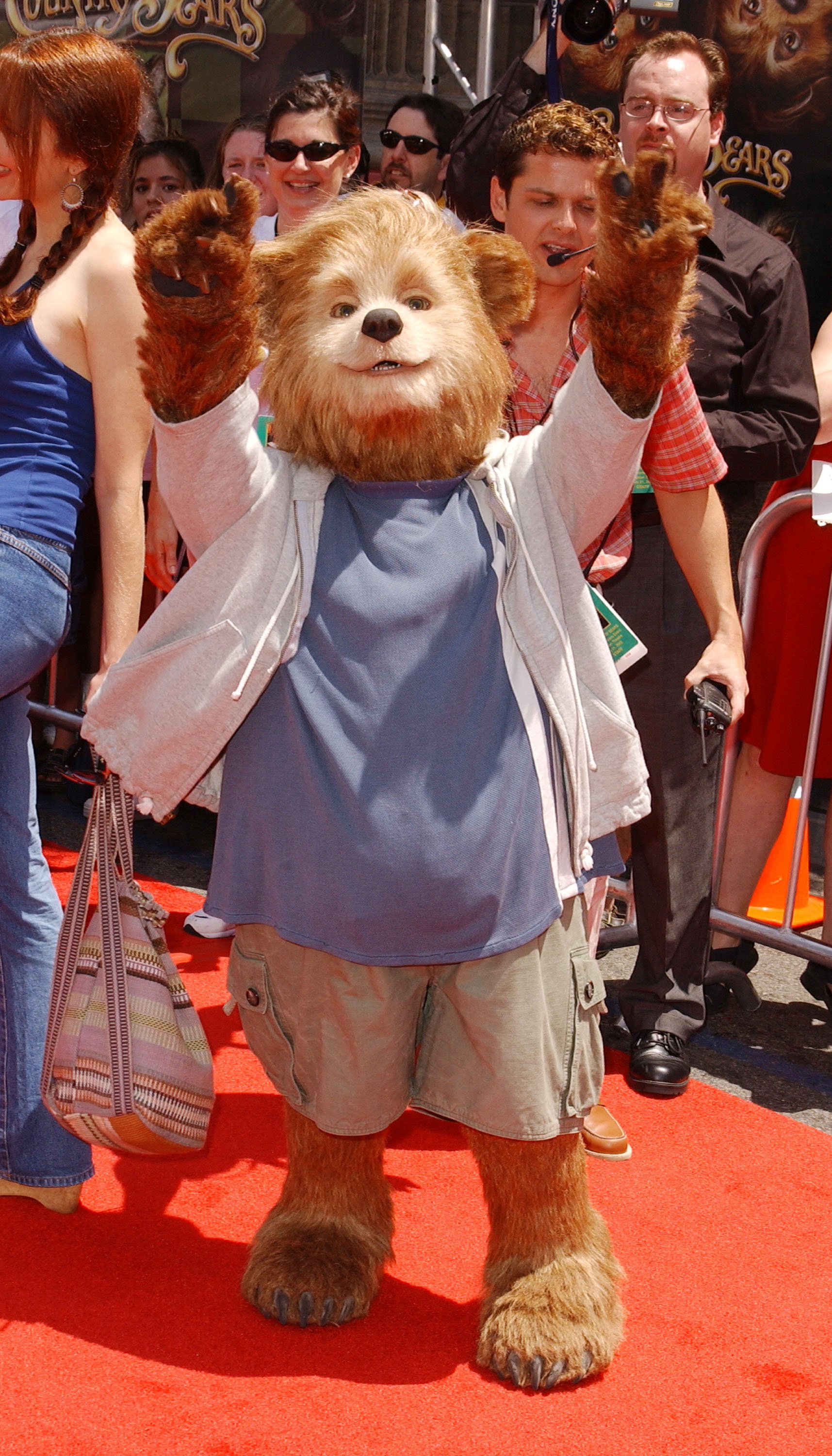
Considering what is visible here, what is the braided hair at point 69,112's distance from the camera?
230 centimetres

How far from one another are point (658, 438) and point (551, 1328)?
4.87 feet

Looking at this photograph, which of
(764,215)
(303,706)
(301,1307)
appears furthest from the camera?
(764,215)

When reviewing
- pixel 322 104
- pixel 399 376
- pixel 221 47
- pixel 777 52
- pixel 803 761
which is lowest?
pixel 803 761

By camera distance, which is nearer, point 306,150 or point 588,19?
point 588,19

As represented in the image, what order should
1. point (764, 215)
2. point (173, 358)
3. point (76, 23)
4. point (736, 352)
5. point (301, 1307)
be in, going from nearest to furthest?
point (173, 358)
point (301, 1307)
point (736, 352)
point (764, 215)
point (76, 23)

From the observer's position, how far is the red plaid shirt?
2521 millimetres

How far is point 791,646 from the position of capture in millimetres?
3691

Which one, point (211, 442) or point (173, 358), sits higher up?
point (173, 358)

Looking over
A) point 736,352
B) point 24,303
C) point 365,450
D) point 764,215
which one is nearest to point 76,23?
point 764,215

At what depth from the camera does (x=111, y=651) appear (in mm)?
2348

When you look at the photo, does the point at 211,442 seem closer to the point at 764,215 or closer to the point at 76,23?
the point at 764,215

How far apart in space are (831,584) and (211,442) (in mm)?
1925

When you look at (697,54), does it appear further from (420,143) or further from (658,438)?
(420,143)

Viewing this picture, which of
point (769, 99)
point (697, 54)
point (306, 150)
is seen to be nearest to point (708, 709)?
point (697, 54)
